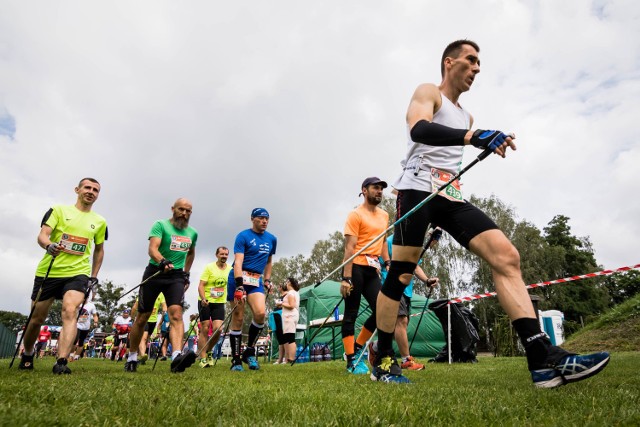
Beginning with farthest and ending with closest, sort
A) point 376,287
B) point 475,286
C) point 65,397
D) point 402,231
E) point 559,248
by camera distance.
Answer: point 559,248 → point 475,286 → point 376,287 → point 402,231 → point 65,397

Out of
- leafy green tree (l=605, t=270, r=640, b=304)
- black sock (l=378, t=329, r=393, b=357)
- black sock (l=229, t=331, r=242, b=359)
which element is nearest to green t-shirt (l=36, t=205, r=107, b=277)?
black sock (l=229, t=331, r=242, b=359)

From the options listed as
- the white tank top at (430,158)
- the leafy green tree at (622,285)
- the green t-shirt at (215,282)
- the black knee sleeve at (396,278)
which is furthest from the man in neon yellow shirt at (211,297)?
the leafy green tree at (622,285)

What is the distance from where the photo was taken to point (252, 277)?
691 cm

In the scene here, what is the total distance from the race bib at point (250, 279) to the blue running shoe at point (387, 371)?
3567 mm

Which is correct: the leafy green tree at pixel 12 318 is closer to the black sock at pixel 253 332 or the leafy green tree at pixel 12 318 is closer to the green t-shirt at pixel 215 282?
the green t-shirt at pixel 215 282

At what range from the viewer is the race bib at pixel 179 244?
6.38m

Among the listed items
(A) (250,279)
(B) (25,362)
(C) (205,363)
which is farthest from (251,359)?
(B) (25,362)

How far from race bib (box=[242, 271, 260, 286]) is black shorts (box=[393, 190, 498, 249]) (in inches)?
151

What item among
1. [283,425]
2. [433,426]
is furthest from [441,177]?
[283,425]

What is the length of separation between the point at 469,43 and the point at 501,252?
1.83m

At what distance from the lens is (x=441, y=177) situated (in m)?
3.48

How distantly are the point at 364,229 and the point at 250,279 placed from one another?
2.09m

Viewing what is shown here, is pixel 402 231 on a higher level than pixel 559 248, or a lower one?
lower

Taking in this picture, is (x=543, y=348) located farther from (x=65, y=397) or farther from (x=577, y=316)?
(x=577, y=316)
